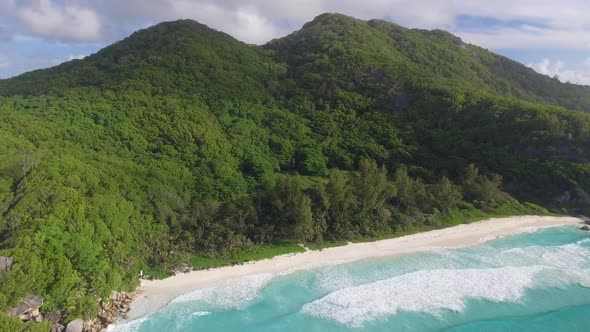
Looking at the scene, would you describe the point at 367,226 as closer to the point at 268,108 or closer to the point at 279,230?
the point at 279,230

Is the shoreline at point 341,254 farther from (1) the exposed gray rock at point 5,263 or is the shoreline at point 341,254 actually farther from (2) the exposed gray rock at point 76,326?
(1) the exposed gray rock at point 5,263

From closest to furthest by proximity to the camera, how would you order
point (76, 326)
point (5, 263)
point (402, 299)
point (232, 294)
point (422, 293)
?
point (5, 263)
point (76, 326)
point (232, 294)
point (402, 299)
point (422, 293)

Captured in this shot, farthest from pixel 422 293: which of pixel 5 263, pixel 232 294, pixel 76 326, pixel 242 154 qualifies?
pixel 242 154

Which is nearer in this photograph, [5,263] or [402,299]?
[5,263]

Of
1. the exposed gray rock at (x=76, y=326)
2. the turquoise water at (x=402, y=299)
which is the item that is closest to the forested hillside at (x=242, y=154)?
the exposed gray rock at (x=76, y=326)

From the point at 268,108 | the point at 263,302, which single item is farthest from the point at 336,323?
the point at 268,108

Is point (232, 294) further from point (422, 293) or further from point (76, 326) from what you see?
point (422, 293)
